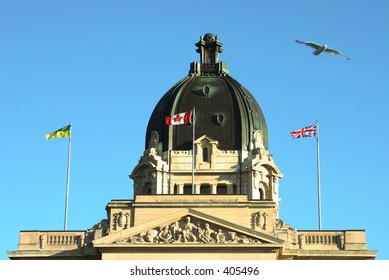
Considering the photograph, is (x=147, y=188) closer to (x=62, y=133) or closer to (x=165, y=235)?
(x=62, y=133)

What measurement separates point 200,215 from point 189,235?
5.75 ft

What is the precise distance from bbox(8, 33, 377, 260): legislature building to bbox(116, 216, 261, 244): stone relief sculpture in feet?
0.25

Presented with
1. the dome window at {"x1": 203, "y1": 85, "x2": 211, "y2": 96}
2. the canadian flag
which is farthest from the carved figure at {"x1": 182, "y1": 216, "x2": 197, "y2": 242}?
the dome window at {"x1": 203, "y1": 85, "x2": 211, "y2": 96}

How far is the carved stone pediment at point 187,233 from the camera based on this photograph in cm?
8775

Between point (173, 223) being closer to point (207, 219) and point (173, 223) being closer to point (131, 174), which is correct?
point (207, 219)

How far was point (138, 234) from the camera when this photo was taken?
3479 inches

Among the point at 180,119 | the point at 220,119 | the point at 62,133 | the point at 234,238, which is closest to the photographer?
the point at 234,238

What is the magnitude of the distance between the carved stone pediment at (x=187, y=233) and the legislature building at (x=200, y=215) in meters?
0.08

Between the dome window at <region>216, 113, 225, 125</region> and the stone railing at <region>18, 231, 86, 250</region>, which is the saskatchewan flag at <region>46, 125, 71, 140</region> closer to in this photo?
the stone railing at <region>18, 231, 86, 250</region>

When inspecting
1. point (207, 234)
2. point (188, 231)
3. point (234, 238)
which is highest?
point (188, 231)

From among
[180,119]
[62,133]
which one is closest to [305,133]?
[180,119]

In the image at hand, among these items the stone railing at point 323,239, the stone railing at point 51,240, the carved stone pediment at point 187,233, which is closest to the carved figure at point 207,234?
the carved stone pediment at point 187,233

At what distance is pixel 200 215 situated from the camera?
88500 millimetres

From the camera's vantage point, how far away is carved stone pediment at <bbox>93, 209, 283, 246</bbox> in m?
87.8
